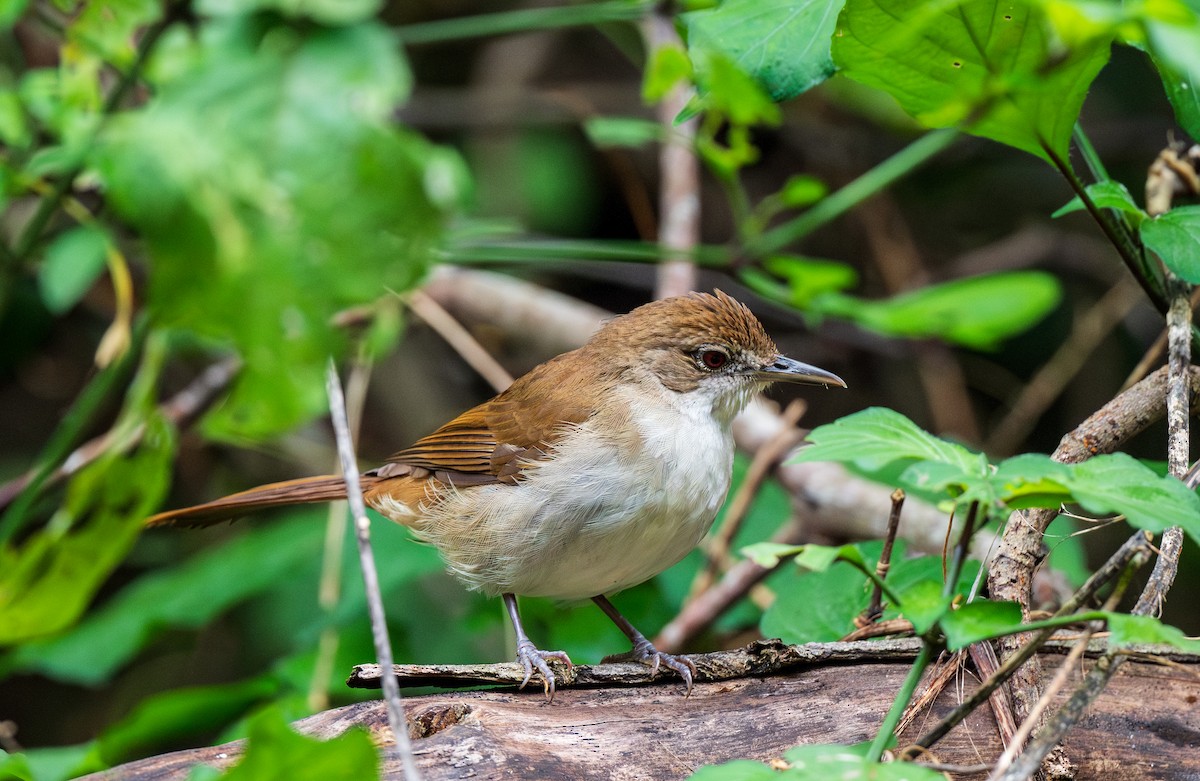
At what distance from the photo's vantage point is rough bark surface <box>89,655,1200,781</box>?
2275 millimetres

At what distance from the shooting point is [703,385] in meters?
3.72

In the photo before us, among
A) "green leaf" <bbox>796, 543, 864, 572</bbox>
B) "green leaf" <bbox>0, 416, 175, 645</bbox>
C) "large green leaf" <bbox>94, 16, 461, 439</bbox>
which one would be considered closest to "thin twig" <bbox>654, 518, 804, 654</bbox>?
"green leaf" <bbox>0, 416, 175, 645</bbox>

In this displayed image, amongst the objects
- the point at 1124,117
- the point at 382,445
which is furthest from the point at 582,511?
the point at 1124,117

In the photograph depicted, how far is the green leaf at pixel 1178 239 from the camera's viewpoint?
221 cm

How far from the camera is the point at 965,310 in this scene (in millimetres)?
4504

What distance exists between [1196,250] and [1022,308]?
2315 millimetres

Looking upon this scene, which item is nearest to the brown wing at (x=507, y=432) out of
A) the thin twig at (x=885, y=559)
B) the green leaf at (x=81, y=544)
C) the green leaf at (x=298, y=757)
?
the green leaf at (x=81, y=544)

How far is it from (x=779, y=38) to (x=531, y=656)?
168 cm

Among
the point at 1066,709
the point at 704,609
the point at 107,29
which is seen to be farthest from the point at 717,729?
the point at 107,29

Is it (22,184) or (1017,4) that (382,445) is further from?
(1017,4)

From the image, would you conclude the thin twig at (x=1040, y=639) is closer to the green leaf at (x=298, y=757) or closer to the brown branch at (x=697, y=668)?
the brown branch at (x=697, y=668)

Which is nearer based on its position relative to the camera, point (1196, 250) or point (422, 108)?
point (1196, 250)

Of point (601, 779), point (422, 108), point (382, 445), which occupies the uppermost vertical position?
point (422, 108)

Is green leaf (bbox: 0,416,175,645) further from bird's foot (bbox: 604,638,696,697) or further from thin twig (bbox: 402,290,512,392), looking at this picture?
thin twig (bbox: 402,290,512,392)
